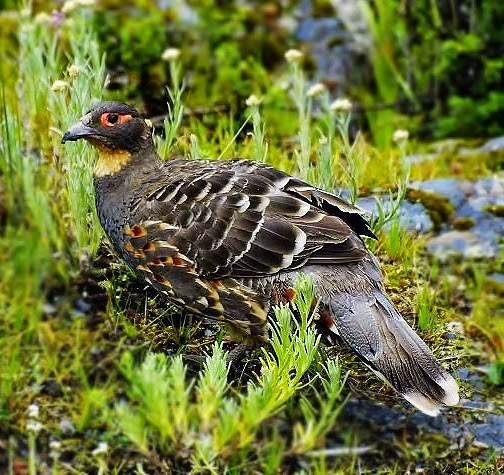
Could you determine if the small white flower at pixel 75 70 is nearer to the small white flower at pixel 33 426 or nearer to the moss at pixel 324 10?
the small white flower at pixel 33 426

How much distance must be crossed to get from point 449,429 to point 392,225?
3.26 feet

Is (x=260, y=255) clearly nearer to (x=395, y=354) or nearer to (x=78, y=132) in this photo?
(x=395, y=354)

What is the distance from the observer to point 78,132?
155 inches

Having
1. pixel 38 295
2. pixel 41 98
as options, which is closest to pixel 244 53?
pixel 41 98

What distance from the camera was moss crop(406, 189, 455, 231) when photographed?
5316 millimetres

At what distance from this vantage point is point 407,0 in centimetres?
682

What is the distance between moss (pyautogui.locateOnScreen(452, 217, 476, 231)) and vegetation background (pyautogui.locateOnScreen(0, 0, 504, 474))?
0.01m

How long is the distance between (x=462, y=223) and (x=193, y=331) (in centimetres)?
197

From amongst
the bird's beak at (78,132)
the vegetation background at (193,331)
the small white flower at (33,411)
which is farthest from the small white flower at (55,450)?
the bird's beak at (78,132)

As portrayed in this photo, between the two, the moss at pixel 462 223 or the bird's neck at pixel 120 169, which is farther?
the moss at pixel 462 223

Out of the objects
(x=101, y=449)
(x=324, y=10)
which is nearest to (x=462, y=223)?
(x=101, y=449)

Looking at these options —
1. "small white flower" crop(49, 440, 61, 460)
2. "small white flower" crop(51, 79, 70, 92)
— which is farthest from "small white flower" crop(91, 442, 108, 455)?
"small white flower" crop(51, 79, 70, 92)

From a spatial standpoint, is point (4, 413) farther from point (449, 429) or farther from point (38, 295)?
point (449, 429)

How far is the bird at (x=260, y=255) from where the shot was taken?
3.65 meters
